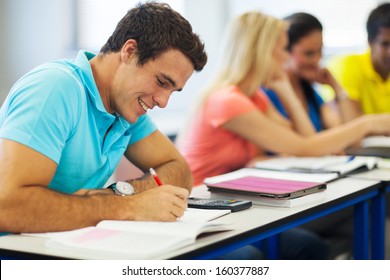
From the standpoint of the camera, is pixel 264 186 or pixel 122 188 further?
pixel 264 186

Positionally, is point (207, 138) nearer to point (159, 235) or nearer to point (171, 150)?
point (171, 150)

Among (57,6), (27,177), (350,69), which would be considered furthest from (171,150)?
(350,69)

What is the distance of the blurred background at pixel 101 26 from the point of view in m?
3.17

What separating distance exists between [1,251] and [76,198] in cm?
24

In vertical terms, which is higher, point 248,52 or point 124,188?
point 248,52

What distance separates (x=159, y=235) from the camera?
149cm

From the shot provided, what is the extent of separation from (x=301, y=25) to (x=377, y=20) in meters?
0.59

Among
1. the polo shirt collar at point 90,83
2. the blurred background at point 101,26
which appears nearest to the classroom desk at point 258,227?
the polo shirt collar at point 90,83

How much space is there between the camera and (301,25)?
3.32 meters

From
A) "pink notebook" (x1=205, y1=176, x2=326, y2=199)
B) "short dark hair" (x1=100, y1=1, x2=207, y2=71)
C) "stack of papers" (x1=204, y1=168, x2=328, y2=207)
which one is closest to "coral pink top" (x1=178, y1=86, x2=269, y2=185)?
"stack of papers" (x1=204, y1=168, x2=328, y2=207)

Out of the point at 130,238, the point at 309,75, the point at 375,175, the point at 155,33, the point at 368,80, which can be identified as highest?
the point at 368,80

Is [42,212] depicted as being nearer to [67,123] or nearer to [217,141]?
[67,123]

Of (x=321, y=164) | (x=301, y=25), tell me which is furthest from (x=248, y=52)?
(x=321, y=164)

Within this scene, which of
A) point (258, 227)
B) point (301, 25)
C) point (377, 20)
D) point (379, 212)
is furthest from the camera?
point (377, 20)
